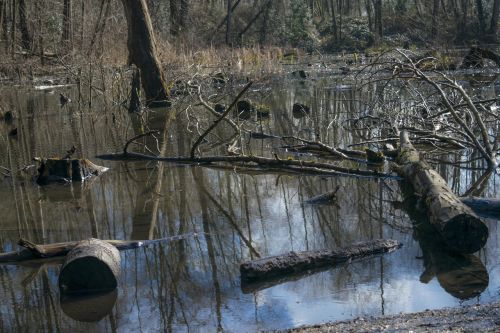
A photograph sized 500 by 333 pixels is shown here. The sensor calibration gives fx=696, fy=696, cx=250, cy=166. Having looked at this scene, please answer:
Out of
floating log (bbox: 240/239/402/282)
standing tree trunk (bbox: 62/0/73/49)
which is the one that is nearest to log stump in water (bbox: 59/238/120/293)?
floating log (bbox: 240/239/402/282)

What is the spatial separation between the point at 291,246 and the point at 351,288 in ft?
4.63

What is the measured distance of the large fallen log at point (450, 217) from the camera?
6508 millimetres

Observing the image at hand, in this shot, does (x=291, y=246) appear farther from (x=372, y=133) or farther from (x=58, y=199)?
(x=372, y=133)

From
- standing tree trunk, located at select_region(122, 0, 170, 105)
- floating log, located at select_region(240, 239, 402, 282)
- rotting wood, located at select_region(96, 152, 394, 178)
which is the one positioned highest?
standing tree trunk, located at select_region(122, 0, 170, 105)

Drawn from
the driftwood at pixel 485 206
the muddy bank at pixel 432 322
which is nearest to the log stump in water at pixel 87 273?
the muddy bank at pixel 432 322

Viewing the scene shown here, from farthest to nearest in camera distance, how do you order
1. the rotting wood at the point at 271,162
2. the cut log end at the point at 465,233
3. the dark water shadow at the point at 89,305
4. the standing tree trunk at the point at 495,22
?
the standing tree trunk at the point at 495,22 < the rotting wood at the point at 271,162 < the cut log end at the point at 465,233 < the dark water shadow at the point at 89,305

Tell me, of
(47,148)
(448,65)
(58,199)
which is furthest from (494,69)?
(58,199)

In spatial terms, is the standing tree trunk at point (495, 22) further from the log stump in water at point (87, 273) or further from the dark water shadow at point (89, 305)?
the dark water shadow at point (89, 305)

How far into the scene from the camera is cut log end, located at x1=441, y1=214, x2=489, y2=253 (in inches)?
255

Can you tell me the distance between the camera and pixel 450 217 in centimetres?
665

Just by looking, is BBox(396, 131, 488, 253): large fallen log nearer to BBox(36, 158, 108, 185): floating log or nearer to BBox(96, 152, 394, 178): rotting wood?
BBox(96, 152, 394, 178): rotting wood

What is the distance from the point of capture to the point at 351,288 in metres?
5.94

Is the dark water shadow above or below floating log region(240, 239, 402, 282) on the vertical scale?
below

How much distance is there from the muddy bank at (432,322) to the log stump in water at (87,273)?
1936 mm
